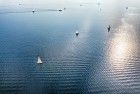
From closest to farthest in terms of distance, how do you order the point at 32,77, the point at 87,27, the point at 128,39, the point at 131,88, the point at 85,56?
the point at 131,88 < the point at 32,77 < the point at 85,56 < the point at 128,39 < the point at 87,27

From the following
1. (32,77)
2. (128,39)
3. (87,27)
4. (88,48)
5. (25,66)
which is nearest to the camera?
(32,77)

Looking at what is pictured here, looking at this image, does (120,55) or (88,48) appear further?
(88,48)

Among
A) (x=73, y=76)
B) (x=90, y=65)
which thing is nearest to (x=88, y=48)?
(x=90, y=65)

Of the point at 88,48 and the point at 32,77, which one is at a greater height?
the point at 88,48

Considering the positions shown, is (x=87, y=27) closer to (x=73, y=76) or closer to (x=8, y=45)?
(x=8, y=45)

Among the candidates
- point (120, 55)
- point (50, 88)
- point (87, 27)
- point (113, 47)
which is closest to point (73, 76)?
point (50, 88)

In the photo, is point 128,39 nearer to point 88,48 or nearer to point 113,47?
point 113,47

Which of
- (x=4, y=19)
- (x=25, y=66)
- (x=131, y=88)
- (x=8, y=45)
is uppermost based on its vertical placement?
(x=4, y=19)
